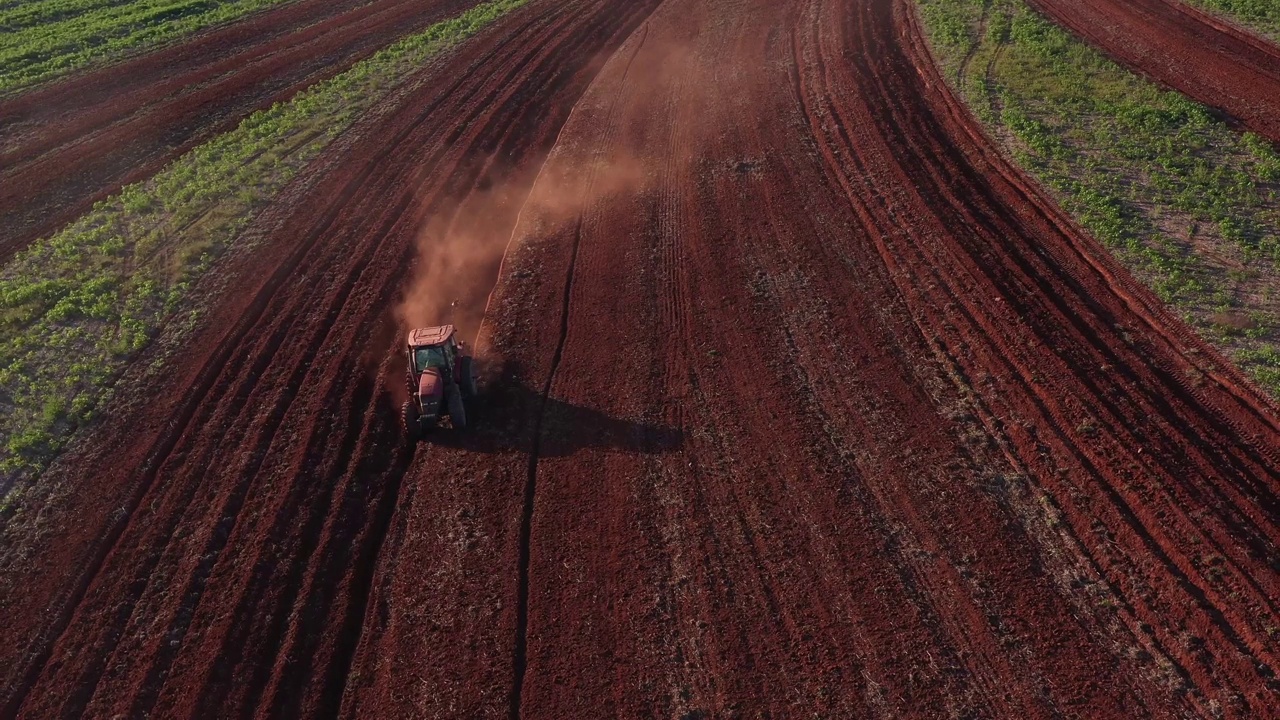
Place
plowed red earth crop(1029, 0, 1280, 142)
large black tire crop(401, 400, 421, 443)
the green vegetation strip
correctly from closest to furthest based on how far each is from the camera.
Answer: large black tire crop(401, 400, 421, 443) < the green vegetation strip < plowed red earth crop(1029, 0, 1280, 142)

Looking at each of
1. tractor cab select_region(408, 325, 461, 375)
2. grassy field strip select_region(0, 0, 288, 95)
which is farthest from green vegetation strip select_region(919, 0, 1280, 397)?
grassy field strip select_region(0, 0, 288, 95)

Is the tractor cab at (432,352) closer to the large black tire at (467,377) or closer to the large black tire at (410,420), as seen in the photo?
the large black tire at (467,377)

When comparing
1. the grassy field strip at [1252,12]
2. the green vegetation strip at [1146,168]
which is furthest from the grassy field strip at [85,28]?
the grassy field strip at [1252,12]

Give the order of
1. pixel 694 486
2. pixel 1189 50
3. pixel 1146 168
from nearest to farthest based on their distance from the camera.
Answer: pixel 694 486 → pixel 1146 168 → pixel 1189 50

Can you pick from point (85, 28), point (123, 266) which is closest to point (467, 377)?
point (123, 266)

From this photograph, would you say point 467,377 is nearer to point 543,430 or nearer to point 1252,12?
point 543,430

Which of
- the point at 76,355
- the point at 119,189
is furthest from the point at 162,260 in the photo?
the point at 119,189

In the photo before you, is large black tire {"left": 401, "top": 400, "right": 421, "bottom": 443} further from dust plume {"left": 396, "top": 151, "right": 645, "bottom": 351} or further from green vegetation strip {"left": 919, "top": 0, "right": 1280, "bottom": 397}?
green vegetation strip {"left": 919, "top": 0, "right": 1280, "bottom": 397}
